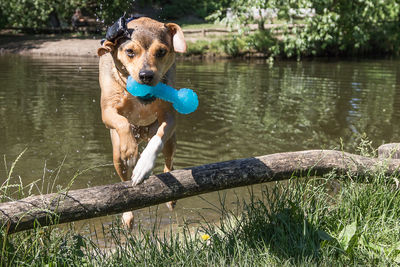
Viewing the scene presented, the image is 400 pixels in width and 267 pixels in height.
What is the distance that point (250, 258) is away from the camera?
10.4ft

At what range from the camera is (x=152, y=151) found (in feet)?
12.0

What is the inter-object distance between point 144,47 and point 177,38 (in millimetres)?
330

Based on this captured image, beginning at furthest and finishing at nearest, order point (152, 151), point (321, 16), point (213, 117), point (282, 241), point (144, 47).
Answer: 1. point (321, 16)
2. point (213, 117)
3. point (144, 47)
4. point (152, 151)
5. point (282, 241)

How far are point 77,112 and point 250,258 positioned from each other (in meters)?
7.91

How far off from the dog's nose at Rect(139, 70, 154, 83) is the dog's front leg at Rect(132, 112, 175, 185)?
18.9 inches

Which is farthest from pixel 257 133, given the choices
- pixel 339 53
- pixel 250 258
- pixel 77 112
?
pixel 339 53

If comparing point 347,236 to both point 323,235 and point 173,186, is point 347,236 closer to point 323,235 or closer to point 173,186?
point 323,235

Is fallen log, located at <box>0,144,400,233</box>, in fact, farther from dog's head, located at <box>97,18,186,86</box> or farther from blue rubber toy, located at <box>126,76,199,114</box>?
dog's head, located at <box>97,18,186,86</box>

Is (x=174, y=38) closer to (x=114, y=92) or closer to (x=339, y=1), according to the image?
(x=114, y=92)

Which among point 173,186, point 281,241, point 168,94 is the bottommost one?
point 281,241

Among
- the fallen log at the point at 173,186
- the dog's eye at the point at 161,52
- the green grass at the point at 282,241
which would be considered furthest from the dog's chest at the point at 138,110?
the green grass at the point at 282,241

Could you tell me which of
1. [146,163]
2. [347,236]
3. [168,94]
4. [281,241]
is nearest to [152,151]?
[146,163]

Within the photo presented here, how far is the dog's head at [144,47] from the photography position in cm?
374

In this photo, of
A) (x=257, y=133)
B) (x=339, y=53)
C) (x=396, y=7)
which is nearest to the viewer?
(x=257, y=133)
